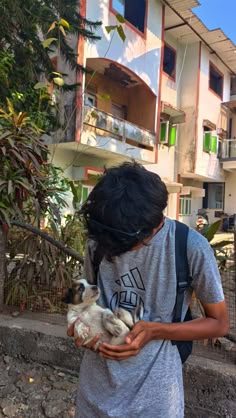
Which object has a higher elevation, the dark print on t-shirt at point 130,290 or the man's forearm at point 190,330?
the dark print on t-shirt at point 130,290

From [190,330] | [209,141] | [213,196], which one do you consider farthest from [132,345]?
[213,196]

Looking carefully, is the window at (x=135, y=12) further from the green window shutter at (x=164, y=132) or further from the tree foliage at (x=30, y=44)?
the tree foliage at (x=30, y=44)

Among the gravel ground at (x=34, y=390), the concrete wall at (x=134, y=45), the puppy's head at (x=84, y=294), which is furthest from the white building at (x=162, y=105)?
the puppy's head at (x=84, y=294)

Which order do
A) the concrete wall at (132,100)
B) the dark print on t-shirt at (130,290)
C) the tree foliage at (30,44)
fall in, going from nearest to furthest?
1. the dark print on t-shirt at (130,290)
2. the tree foliage at (30,44)
3. the concrete wall at (132,100)

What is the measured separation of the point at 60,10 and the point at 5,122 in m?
4.06

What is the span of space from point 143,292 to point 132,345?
0.16 m

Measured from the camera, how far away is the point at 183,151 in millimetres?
14977

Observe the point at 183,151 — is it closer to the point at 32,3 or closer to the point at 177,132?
the point at 177,132

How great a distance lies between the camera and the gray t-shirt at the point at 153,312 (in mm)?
1024

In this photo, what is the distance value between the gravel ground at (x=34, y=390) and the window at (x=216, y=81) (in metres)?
15.7

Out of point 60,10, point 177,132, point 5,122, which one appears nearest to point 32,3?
point 60,10

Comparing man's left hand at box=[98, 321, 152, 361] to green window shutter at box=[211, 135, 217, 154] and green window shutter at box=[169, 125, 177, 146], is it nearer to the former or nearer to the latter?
green window shutter at box=[169, 125, 177, 146]

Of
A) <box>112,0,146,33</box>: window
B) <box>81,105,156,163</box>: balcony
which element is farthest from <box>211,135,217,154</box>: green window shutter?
<box>112,0,146,33</box>: window

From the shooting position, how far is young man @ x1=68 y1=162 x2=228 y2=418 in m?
0.97
